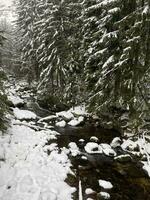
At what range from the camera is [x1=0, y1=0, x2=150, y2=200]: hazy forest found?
9191mm

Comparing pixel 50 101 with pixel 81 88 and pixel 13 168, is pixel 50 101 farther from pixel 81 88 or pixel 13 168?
pixel 13 168

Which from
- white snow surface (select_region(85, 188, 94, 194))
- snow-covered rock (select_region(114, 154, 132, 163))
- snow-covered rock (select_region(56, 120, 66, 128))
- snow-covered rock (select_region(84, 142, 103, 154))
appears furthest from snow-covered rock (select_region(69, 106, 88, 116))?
white snow surface (select_region(85, 188, 94, 194))

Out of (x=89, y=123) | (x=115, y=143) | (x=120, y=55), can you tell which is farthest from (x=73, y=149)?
(x=120, y=55)

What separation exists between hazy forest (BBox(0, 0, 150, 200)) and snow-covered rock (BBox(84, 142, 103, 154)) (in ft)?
0.16

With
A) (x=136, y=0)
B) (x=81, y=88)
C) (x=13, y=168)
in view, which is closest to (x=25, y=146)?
(x=13, y=168)

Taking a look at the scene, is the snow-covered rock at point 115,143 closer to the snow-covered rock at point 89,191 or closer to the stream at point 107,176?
the stream at point 107,176

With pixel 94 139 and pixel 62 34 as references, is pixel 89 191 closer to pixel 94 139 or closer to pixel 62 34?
pixel 94 139

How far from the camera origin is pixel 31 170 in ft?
31.3

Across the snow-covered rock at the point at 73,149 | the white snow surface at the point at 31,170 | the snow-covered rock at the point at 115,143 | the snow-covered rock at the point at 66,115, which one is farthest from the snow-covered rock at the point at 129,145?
the snow-covered rock at the point at 66,115

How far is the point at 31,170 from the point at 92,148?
412 cm

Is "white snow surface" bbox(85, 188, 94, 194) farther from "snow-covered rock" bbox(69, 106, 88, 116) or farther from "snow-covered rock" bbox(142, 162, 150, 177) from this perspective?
"snow-covered rock" bbox(69, 106, 88, 116)

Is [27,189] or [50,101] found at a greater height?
[27,189]

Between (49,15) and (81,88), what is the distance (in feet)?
26.0

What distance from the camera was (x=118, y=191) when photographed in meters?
9.27
